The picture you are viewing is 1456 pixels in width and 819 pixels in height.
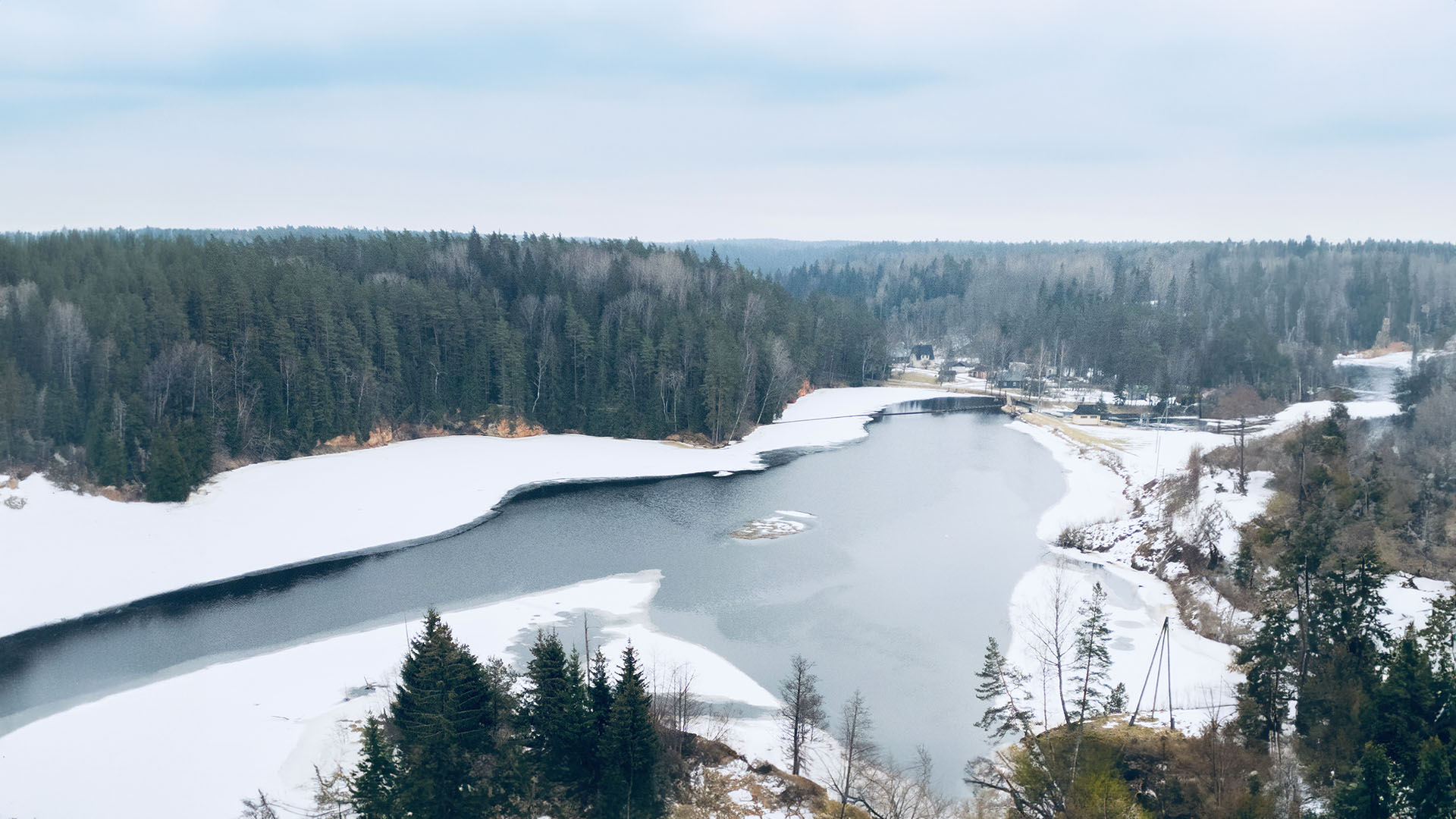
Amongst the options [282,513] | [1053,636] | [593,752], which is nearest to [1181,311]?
[1053,636]

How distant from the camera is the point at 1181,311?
115m

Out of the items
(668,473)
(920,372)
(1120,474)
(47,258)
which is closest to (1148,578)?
(1120,474)

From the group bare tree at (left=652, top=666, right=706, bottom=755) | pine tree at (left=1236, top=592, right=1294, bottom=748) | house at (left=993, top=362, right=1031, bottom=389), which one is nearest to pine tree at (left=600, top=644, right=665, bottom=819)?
bare tree at (left=652, top=666, right=706, bottom=755)

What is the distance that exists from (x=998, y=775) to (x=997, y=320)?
95.4m

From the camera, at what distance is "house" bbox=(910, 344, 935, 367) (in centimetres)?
11856

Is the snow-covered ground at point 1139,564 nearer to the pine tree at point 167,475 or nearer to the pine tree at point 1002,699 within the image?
the pine tree at point 1002,699

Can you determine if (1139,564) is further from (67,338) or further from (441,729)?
(67,338)

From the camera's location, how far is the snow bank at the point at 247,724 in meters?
21.0

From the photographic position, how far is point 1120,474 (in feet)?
171

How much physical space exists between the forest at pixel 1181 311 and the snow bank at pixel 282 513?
4367cm

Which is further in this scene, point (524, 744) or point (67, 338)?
point (67, 338)

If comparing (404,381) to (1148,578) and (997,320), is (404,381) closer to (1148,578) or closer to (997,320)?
(1148,578)

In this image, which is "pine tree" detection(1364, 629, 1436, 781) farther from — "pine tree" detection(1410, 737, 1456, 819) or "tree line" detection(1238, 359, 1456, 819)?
"pine tree" detection(1410, 737, 1456, 819)

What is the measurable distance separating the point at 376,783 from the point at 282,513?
2993 cm
